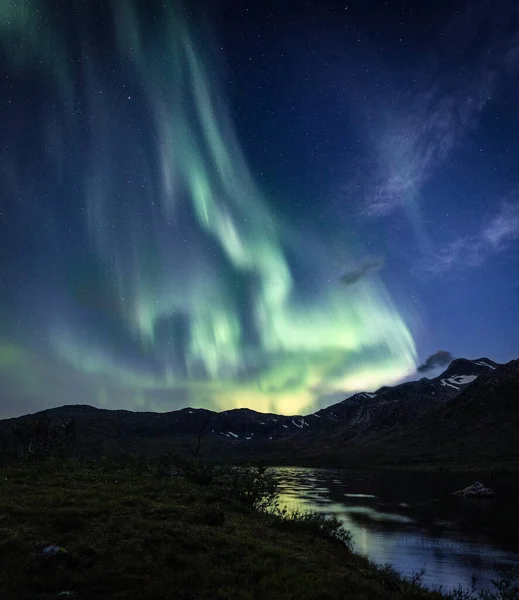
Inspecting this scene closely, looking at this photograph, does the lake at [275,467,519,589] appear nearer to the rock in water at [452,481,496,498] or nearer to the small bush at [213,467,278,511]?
the rock in water at [452,481,496,498]

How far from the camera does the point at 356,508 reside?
57.4 meters

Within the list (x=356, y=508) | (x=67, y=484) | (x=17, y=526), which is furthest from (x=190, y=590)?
(x=356, y=508)

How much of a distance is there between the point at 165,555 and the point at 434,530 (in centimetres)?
3356

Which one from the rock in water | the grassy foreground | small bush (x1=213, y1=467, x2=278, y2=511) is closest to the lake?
the rock in water

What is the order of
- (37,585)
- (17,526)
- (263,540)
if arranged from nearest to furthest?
(37,585) < (17,526) < (263,540)

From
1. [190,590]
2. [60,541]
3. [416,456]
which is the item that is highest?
[416,456]

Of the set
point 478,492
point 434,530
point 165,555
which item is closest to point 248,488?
point 434,530

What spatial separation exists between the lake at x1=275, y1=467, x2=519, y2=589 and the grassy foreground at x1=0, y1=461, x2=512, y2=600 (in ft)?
25.4

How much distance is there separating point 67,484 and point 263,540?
71.1 ft

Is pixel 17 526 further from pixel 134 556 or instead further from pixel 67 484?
pixel 67 484

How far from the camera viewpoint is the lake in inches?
1123

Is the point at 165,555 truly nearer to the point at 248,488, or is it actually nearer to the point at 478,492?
the point at 248,488

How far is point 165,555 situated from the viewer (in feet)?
57.5

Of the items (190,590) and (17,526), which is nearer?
(190,590)
